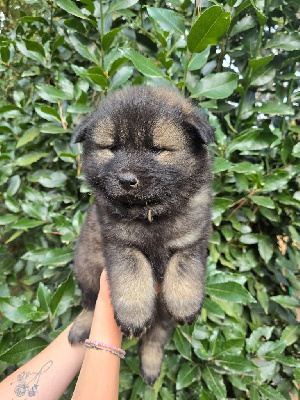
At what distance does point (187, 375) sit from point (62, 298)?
890 mm

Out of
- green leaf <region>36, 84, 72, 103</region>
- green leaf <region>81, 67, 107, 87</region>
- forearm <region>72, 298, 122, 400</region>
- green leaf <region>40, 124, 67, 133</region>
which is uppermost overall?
green leaf <region>81, 67, 107, 87</region>

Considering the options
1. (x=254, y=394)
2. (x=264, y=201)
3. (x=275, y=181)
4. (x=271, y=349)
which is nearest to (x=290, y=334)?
(x=271, y=349)

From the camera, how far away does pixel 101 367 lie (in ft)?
4.67

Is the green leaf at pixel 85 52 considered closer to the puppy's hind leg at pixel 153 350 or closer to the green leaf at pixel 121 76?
the green leaf at pixel 121 76

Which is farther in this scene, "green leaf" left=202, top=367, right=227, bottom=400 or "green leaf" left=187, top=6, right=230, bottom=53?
"green leaf" left=202, top=367, right=227, bottom=400

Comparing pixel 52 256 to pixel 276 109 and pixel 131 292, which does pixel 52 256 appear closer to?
pixel 131 292

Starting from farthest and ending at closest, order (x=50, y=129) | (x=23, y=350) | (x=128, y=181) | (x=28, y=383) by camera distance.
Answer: (x=50, y=129)
(x=23, y=350)
(x=28, y=383)
(x=128, y=181)

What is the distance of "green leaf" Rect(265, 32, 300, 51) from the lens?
6.15 feet

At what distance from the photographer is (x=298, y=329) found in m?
2.13

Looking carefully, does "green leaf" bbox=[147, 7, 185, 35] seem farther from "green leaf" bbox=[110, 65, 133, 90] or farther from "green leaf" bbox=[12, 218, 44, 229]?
"green leaf" bbox=[12, 218, 44, 229]

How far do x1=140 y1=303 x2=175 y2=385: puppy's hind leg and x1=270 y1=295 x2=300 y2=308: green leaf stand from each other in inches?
28.7

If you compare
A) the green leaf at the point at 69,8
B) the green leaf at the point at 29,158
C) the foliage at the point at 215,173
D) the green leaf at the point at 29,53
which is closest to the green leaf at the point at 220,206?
the foliage at the point at 215,173

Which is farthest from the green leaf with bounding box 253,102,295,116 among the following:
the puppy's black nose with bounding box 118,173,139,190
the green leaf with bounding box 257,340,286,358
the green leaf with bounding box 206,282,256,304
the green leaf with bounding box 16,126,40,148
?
the green leaf with bounding box 16,126,40,148

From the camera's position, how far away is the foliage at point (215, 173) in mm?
1909
